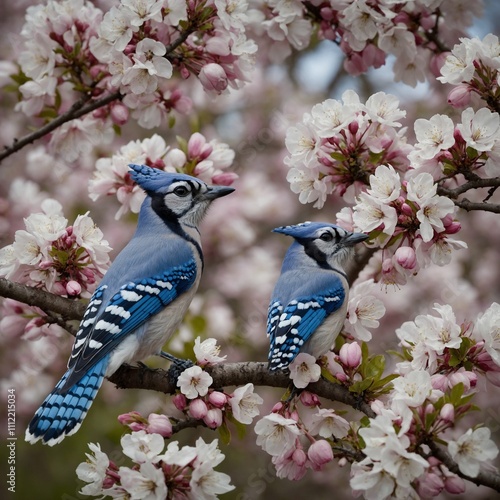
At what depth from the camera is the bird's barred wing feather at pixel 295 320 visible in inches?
116

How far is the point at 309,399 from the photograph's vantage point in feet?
9.83

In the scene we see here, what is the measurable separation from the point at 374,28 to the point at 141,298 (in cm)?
189

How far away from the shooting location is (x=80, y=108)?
3.93 m

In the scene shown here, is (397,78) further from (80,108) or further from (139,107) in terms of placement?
(80,108)

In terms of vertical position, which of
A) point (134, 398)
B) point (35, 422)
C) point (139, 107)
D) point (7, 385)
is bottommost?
point (134, 398)

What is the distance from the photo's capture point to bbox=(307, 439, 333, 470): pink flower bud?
110 inches

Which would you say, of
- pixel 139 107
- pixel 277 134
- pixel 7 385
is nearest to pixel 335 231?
pixel 139 107

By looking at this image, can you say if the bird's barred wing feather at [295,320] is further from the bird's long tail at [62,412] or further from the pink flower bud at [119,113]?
the pink flower bud at [119,113]

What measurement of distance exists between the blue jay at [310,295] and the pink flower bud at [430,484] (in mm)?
670

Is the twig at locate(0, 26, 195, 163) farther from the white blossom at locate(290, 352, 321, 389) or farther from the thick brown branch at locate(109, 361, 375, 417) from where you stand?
the white blossom at locate(290, 352, 321, 389)

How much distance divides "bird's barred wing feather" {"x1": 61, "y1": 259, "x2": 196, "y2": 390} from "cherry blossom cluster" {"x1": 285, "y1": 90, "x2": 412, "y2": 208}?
747 mm

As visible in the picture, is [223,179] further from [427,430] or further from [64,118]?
[427,430]

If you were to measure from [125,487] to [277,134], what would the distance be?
5724mm

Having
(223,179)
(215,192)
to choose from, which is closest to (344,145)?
(215,192)
